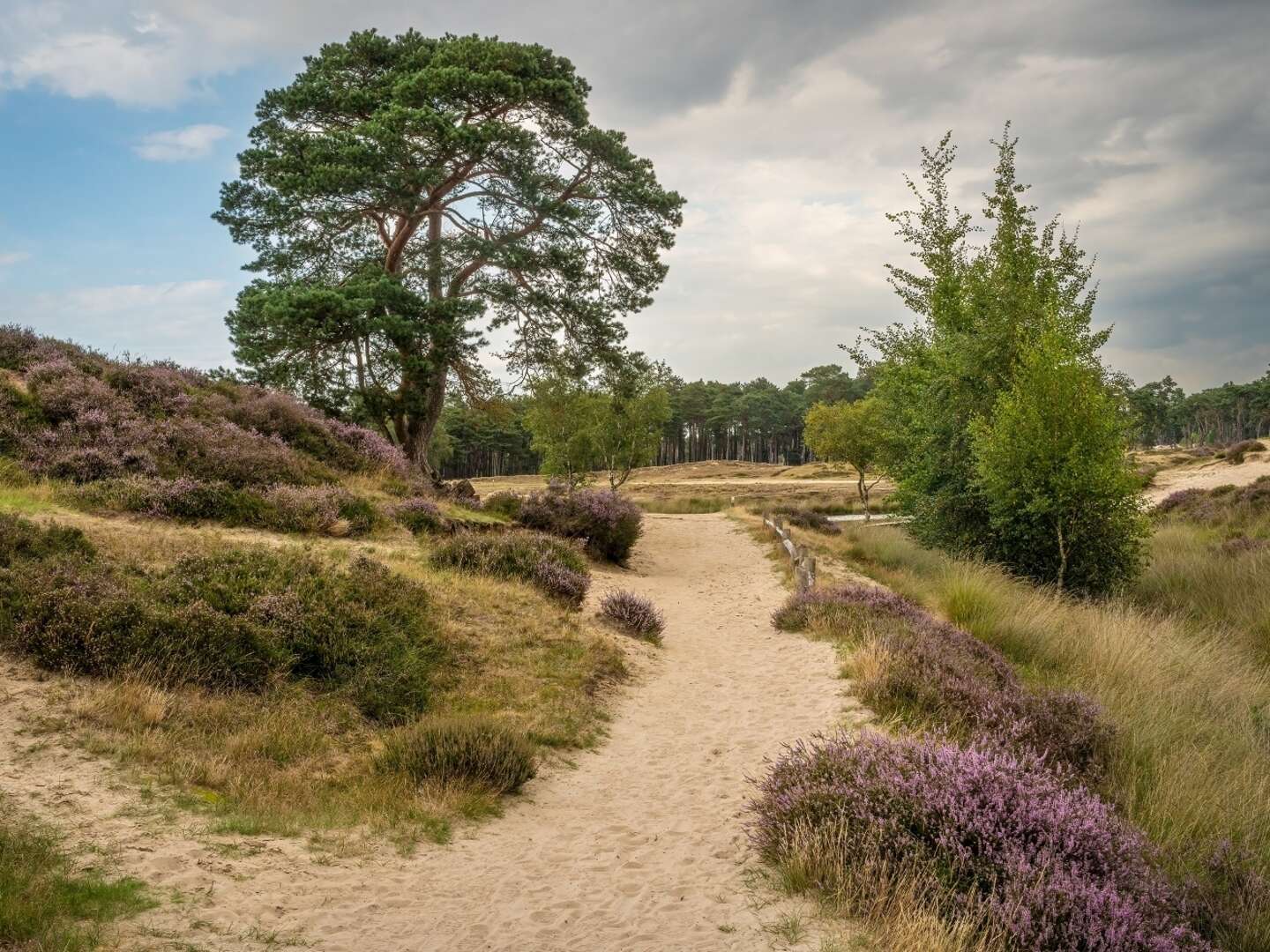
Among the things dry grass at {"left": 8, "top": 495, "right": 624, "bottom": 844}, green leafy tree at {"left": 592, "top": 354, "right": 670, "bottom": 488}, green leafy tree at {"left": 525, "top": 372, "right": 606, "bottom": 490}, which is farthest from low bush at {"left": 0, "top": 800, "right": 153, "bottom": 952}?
green leafy tree at {"left": 592, "top": 354, "right": 670, "bottom": 488}

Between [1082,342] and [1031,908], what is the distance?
1741 cm

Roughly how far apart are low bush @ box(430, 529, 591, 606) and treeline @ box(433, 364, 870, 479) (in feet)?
241

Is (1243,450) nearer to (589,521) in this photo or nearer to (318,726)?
(589,521)

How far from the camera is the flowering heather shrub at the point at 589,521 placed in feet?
66.5

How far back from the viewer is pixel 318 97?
21.5m

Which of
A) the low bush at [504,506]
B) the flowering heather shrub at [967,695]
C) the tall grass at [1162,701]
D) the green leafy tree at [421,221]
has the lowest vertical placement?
the tall grass at [1162,701]

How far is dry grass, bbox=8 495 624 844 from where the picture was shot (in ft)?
18.6

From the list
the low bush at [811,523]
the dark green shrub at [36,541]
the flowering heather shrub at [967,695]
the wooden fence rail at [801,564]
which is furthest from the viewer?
the low bush at [811,523]

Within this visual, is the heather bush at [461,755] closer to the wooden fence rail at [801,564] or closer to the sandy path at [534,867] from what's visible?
the sandy path at [534,867]

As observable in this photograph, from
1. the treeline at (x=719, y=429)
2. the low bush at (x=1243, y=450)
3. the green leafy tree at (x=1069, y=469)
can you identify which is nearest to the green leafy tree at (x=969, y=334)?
the green leafy tree at (x=1069, y=469)

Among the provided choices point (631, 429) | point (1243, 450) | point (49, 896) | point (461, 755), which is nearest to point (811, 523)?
point (631, 429)

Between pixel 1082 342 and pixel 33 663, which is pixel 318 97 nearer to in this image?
pixel 33 663

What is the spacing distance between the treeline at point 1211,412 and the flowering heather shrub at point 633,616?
10009 centimetres

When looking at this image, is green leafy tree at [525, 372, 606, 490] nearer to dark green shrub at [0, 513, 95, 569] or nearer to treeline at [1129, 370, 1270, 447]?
dark green shrub at [0, 513, 95, 569]
